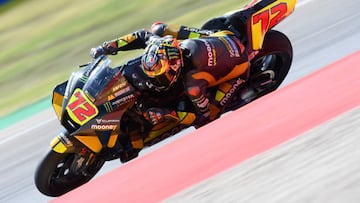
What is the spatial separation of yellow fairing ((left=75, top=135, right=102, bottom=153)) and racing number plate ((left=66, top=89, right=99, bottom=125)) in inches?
4.9

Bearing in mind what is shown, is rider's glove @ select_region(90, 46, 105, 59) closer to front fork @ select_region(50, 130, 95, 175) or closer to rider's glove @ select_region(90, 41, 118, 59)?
rider's glove @ select_region(90, 41, 118, 59)

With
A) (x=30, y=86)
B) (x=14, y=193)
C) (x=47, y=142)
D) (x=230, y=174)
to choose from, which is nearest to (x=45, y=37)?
(x=30, y=86)

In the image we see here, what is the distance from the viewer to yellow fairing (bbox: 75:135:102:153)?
5195 mm

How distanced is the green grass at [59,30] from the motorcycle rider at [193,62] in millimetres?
3641

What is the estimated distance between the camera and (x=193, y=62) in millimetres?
5520

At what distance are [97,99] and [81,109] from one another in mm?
150

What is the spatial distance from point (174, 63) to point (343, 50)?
2283 mm

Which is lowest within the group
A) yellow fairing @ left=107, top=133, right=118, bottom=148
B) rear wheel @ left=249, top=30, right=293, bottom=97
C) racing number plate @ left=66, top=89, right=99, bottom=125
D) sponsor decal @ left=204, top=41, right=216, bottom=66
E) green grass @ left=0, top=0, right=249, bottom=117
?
green grass @ left=0, top=0, right=249, bottom=117

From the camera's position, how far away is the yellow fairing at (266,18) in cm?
590

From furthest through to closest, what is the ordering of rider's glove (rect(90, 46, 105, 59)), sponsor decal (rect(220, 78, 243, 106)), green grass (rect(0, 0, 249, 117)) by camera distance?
green grass (rect(0, 0, 249, 117)) → rider's glove (rect(90, 46, 105, 59)) → sponsor decal (rect(220, 78, 243, 106))

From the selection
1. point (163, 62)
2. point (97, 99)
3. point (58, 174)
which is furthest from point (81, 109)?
point (163, 62)

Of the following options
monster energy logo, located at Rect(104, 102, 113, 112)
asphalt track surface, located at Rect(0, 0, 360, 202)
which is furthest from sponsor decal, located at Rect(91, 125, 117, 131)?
asphalt track surface, located at Rect(0, 0, 360, 202)

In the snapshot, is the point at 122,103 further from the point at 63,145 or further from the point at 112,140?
the point at 63,145

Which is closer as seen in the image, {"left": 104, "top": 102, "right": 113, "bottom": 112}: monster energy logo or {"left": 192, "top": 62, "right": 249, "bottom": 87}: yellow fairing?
{"left": 104, "top": 102, "right": 113, "bottom": 112}: monster energy logo
